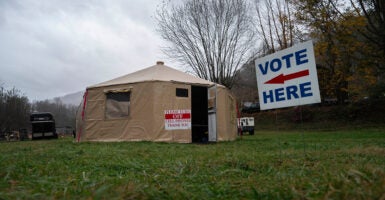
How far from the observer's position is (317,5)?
13.5m

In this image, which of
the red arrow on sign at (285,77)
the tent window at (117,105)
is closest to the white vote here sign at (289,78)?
the red arrow on sign at (285,77)

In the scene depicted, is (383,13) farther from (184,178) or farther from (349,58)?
(184,178)

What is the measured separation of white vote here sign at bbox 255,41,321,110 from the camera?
147 inches

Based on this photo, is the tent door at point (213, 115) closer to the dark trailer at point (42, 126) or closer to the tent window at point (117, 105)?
the tent window at point (117, 105)

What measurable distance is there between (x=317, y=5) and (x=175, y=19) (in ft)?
29.3

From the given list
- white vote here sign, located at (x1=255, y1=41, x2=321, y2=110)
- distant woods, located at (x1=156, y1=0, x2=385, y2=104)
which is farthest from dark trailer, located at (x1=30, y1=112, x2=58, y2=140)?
white vote here sign, located at (x1=255, y1=41, x2=321, y2=110)

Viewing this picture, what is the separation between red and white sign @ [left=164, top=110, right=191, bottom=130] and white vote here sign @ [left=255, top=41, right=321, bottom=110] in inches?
203

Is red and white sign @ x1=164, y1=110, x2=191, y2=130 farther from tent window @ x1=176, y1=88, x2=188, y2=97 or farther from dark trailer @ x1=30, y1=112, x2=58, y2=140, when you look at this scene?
dark trailer @ x1=30, y1=112, x2=58, y2=140

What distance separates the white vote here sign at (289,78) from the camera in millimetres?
3746

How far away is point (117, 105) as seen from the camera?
9688 mm

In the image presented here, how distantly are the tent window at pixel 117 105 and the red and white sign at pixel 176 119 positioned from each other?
1262 millimetres

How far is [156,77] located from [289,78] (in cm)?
625

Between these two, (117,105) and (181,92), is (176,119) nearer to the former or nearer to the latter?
(181,92)

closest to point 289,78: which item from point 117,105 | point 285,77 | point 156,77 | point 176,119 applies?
point 285,77
